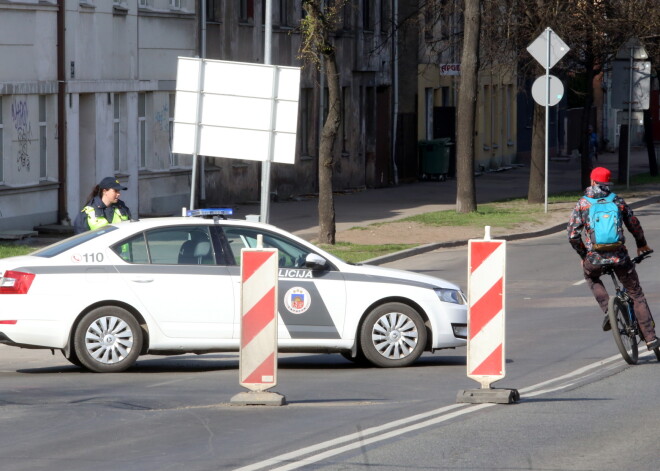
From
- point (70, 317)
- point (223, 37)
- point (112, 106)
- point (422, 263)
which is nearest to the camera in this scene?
point (70, 317)

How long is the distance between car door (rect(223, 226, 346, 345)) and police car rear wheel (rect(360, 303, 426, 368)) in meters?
0.27

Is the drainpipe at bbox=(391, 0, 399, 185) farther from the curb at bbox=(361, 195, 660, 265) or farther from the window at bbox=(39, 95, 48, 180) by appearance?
the window at bbox=(39, 95, 48, 180)

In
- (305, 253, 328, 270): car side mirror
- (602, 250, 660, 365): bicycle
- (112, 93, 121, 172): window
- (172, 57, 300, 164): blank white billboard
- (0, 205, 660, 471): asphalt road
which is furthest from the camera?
(112, 93, 121, 172): window

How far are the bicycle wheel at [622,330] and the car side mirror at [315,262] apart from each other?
246cm

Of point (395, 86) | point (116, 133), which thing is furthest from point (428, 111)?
point (116, 133)

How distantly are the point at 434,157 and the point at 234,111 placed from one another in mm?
29431

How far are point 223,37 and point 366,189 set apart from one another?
970cm

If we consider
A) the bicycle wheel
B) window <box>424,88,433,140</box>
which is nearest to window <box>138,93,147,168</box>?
window <box>424,88,433,140</box>

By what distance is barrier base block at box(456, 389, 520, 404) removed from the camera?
10531 millimetres

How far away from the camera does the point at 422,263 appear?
2355 cm

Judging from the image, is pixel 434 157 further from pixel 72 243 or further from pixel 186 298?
pixel 186 298

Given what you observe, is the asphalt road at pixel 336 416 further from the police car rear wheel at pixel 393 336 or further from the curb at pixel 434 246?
the curb at pixel 434 246

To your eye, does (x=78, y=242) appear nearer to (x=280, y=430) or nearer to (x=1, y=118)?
(x=280, y=430)

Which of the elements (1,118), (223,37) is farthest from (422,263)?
(223,37)
